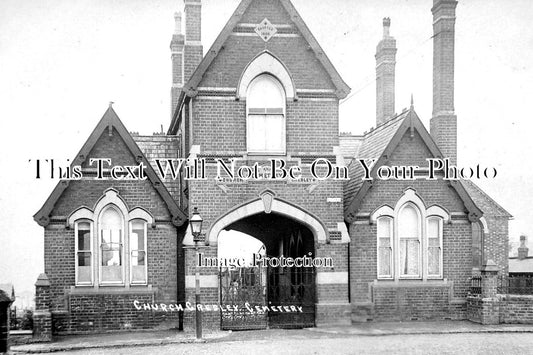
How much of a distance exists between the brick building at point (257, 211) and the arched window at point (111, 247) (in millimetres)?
38

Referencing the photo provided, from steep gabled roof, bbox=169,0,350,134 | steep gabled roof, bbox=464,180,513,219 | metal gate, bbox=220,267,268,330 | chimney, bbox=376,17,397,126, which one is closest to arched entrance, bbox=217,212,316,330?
metal gate, bbox=220,267,268,330

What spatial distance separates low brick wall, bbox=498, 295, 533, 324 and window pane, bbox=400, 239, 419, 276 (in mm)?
2646

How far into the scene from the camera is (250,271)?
2094 cm

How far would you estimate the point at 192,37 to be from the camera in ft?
73.6

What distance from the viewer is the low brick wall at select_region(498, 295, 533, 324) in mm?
20666

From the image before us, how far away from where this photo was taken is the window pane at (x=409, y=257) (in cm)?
2192

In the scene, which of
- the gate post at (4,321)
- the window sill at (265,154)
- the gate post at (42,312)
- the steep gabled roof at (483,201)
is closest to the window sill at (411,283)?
the window sill at (265,154)

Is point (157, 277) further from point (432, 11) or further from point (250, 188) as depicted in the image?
point (432, 11)

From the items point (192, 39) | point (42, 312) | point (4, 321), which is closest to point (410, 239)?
point (192, 39)

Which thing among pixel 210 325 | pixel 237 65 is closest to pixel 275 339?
pixel 210 325

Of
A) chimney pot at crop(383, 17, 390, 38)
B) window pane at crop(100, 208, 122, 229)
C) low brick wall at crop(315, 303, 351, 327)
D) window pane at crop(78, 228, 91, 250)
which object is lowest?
low brick wall at crop(315, 303, 351, 327)

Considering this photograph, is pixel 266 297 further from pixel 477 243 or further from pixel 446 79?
pixel 477 243

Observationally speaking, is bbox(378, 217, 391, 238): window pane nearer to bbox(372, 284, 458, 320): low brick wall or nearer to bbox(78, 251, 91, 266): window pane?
bbox(372, 284, 458, 320): low brick wall

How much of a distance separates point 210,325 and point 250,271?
2110 mm
